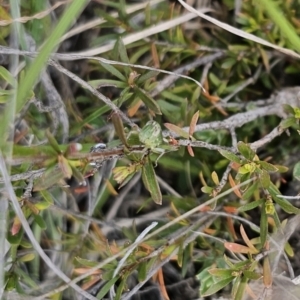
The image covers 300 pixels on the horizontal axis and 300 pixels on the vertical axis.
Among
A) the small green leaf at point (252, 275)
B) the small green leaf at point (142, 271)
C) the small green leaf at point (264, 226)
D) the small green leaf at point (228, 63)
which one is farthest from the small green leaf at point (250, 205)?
the small green leaf at point (228, 63)

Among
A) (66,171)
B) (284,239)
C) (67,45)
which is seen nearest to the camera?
(66,171)

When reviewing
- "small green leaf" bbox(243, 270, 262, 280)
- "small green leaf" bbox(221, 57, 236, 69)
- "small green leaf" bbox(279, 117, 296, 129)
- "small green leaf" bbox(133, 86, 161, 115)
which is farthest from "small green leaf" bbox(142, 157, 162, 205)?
"small green leaf" bbox(221, 57, 236, 69)

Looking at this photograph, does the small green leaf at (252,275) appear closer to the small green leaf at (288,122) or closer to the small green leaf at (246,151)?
A: the small green leaf at (246,151)

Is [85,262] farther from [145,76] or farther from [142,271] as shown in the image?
[145,76]

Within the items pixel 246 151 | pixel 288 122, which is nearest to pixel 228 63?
pixel 288 122

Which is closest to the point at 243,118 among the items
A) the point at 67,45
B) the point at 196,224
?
the point at 196,224

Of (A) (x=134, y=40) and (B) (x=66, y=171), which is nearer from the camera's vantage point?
(B) (x=66, y=171)

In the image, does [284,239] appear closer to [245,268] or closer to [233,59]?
[245,268]

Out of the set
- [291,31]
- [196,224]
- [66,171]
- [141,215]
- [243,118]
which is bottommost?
[141,215]

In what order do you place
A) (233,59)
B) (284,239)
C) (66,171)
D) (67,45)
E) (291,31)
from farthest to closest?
(67,45) → (233,59) → (284,239) → (291,31) → (66,171)

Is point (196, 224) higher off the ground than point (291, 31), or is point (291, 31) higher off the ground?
point (291, 31)
